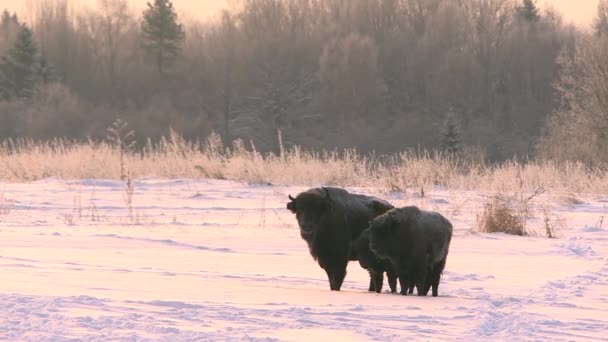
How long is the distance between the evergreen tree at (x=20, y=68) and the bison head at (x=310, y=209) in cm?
5935

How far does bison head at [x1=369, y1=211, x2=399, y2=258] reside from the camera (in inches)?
350

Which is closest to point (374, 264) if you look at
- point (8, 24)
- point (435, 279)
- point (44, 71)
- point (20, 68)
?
point (435, 279)

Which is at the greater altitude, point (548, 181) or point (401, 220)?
point (401, 220)

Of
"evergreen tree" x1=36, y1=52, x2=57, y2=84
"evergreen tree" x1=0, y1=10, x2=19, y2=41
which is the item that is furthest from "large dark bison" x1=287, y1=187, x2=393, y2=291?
"evergreen tree" x1=0, y1=10, x2=19, y2=41

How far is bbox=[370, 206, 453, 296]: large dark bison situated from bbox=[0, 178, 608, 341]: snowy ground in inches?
10.9

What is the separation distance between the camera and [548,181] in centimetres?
2330

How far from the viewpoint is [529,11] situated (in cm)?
7756

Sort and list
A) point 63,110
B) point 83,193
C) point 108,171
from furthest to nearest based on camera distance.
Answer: point 63,110 → point 108,171 → point 83,193

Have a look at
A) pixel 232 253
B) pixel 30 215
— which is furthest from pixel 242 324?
pixel 30 215

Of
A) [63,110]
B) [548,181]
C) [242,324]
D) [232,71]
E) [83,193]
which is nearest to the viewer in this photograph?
[242,324]

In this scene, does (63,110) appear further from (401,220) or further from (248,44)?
(401,220)

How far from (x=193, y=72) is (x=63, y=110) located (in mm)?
12453

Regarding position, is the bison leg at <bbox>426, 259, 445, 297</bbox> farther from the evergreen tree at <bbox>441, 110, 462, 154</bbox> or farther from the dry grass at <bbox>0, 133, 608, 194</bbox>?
the evergreen tree at <bbox>441, 110, 462, 154</bbox>

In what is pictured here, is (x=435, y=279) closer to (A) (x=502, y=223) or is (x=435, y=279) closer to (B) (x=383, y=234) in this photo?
(B) (x=383, y=234)
